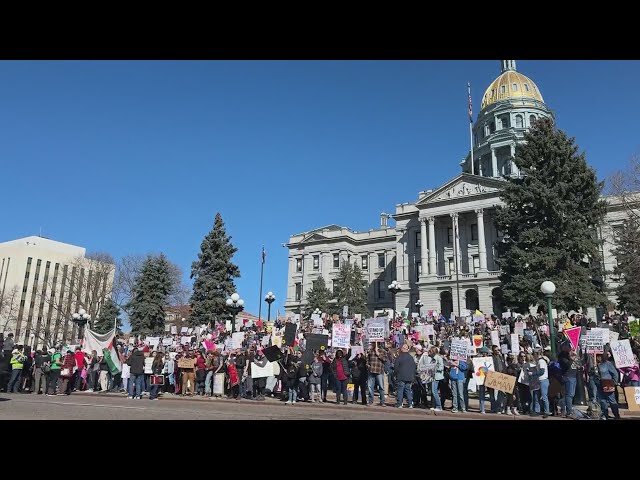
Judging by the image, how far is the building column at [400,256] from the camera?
74250 mm

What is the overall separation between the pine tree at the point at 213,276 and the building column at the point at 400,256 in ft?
109

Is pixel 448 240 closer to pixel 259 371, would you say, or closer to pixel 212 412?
pixel 259 371

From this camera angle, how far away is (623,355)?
13867mm

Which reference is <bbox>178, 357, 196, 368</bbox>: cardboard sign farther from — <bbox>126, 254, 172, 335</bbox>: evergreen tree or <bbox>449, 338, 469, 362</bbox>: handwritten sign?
<bbox>126, 254, 172, 335</bbox>: evergreen tree

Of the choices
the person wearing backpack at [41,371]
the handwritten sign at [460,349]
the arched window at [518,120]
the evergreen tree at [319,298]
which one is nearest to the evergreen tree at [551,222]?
the handwritten sign at [460,349]

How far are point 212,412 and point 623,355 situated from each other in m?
11.3

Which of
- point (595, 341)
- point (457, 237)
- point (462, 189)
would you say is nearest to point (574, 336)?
point (595, 341)

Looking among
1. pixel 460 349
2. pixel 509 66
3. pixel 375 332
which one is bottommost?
Result: pixel 460 349

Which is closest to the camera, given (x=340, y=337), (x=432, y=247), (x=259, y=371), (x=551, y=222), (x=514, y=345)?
(x=259, y=371)

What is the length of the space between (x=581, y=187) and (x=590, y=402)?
2640 cm
